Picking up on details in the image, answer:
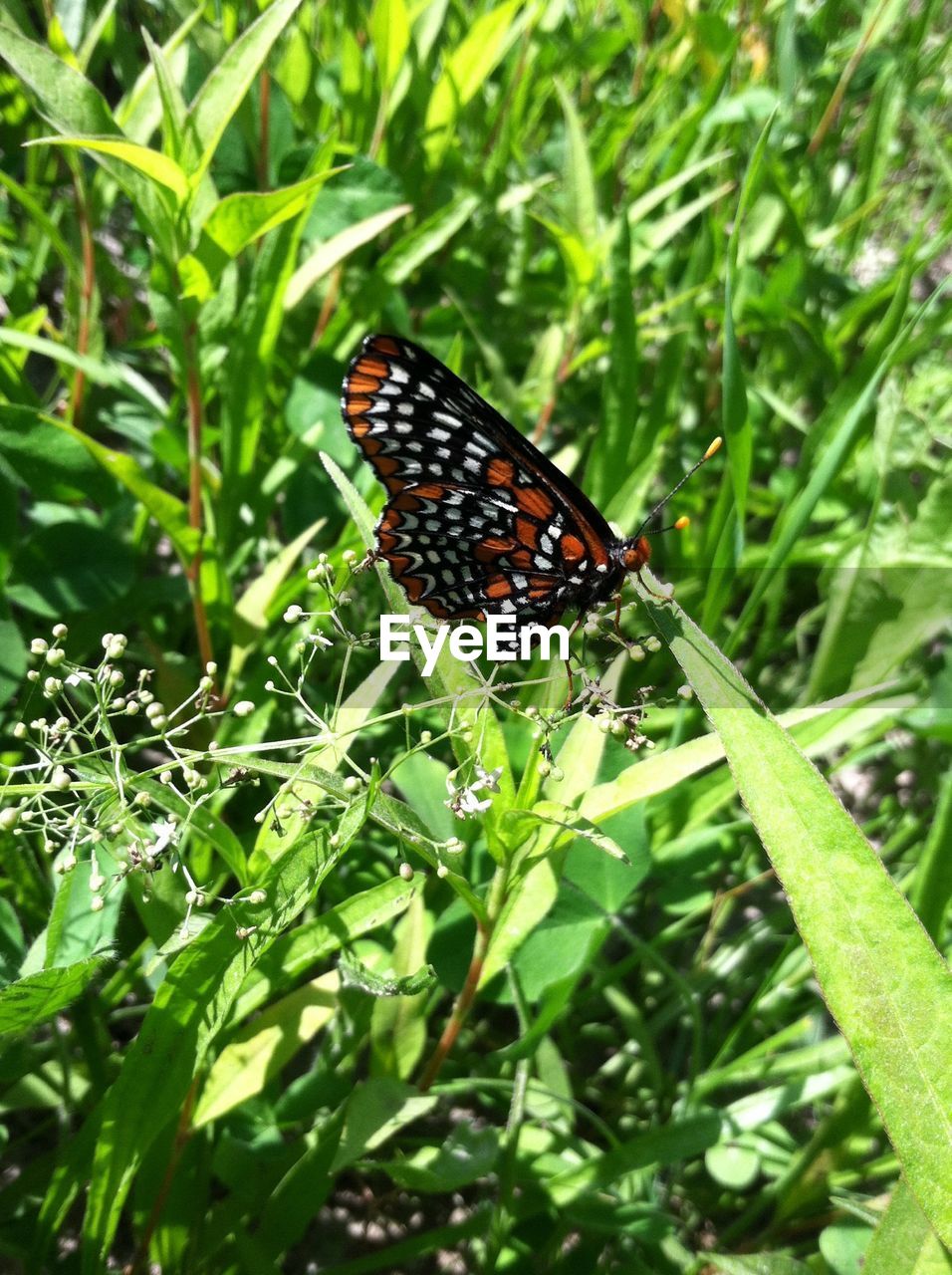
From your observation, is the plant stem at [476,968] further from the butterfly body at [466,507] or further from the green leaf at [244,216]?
the green leaf at [244,216]

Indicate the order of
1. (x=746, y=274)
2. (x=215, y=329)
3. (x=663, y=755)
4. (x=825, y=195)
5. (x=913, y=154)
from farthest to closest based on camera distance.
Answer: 1. (x=913, y=154)
2. (x=825, y=195)
3. (x=746, y=274)
4. (x=215, y=329)
5. (x=663, y=755)

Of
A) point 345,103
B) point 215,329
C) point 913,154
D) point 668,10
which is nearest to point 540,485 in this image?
point 215,329

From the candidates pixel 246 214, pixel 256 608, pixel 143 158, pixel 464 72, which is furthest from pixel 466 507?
pixel 464 72

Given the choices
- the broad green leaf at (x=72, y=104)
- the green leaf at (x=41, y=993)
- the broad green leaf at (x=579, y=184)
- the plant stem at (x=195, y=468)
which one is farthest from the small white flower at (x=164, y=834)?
the broad green leaf at (x=579, y=184)

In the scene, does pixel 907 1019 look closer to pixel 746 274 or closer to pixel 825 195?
pixel 746 274

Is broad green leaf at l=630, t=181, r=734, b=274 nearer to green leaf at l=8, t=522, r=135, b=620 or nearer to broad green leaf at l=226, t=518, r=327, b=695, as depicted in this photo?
broad green leaf at l=226, t=518, r=327, b=695

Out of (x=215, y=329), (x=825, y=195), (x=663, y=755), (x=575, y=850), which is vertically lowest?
(x=575, y=850)

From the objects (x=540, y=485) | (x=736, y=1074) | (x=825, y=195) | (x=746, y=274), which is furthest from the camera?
(x=825, y=195)

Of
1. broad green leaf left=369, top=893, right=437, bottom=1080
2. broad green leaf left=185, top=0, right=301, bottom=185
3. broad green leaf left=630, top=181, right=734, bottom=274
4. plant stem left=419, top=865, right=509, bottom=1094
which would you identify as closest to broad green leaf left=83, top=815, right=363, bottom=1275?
plant stem left=419, top=865, right=509, bottom=1094

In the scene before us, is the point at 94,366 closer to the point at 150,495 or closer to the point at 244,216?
the point at 150,495
